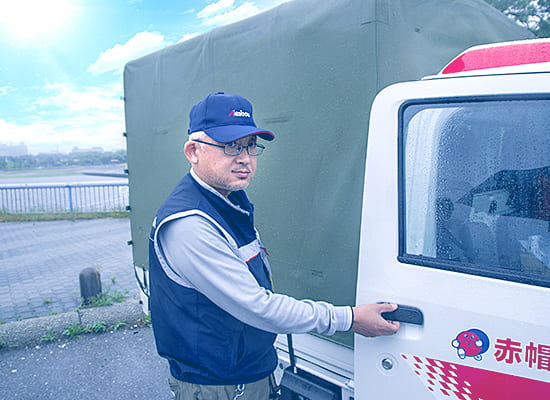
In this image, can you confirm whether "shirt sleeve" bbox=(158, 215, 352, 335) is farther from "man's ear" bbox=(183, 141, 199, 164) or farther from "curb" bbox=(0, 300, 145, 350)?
"curb" bbox=(0, 300, 145, 350)

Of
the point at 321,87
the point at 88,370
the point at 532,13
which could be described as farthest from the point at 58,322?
the point at 532,13

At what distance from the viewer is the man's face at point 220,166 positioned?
1651 millimetres

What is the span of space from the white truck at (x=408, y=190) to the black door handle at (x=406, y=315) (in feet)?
0.03

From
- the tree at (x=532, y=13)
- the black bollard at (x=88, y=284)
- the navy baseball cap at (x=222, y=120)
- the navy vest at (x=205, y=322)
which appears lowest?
the black bollard at (x=88, y=284)

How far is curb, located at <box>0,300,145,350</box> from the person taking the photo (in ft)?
13.6

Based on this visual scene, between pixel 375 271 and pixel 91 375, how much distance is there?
3.05 metres

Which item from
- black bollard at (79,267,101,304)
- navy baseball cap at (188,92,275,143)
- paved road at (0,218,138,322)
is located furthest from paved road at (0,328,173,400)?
navy baseball cap at (188,92,275,143)

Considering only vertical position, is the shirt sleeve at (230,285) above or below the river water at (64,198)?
above

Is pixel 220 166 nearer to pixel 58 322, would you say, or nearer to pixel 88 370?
pixel 88 370

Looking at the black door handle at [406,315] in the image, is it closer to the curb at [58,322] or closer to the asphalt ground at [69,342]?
the asphalt ground at [69,342]

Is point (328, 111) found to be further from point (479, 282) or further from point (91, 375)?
point (91, 375)

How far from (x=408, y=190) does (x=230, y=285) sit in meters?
0.73

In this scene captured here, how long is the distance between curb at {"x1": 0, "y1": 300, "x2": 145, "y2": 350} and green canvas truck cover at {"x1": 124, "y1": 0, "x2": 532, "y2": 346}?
9.31ft

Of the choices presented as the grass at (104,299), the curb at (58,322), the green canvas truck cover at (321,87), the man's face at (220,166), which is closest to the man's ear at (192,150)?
the man's face at (220,166)
